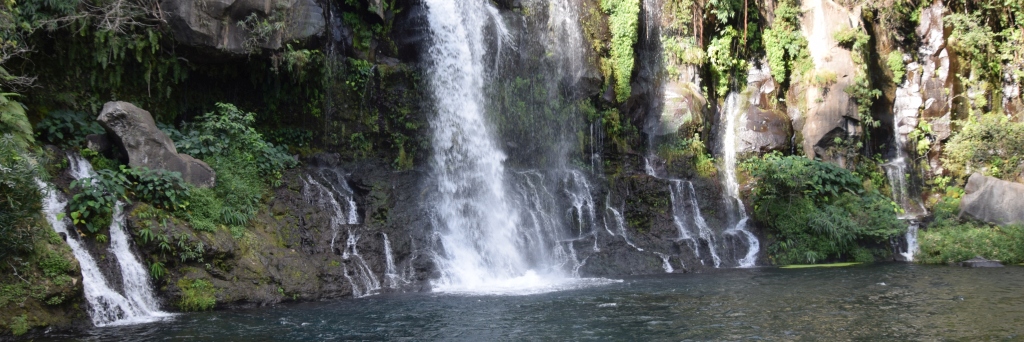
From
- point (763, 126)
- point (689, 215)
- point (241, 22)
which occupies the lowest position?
point (689, 215)

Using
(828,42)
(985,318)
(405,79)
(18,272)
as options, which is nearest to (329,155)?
(405,79)

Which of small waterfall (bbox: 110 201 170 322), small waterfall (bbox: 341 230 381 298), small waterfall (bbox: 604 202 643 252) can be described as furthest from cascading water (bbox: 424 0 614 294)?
small waterfall (bbox: 110 201 170 322)

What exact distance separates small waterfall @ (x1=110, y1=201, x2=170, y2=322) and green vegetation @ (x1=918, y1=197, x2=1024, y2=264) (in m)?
16.3

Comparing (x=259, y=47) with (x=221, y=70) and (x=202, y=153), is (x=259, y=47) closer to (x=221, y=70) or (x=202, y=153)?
(x=221, y=70)

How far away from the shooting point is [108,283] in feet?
31.2

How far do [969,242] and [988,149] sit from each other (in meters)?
4.95

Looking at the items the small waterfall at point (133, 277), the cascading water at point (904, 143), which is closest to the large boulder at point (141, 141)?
the small waterfall at point (133, 277)

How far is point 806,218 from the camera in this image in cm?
1695

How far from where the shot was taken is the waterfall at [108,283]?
912 centimetres

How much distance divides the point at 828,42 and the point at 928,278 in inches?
394

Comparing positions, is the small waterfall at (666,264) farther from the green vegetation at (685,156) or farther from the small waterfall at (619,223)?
the green vegetation at (685,156)

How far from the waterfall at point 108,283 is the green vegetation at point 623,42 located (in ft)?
43.6

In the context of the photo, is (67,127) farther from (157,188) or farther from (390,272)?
(390,272)

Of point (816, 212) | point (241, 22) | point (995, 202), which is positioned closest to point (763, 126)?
point (816, 212)
